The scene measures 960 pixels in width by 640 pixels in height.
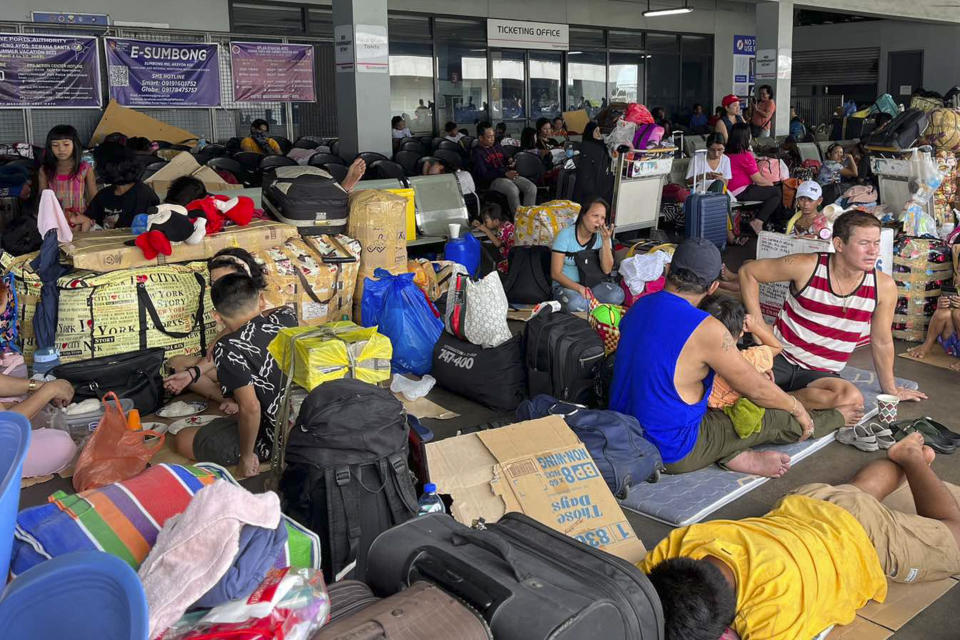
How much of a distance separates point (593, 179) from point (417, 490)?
5.49 m

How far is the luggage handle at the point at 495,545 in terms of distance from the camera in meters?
2.10

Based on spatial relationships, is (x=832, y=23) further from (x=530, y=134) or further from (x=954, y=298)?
(x=954, y=298)

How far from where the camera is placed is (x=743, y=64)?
1948cm

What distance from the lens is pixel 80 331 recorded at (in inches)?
197

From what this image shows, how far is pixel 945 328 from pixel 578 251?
96.4 inches

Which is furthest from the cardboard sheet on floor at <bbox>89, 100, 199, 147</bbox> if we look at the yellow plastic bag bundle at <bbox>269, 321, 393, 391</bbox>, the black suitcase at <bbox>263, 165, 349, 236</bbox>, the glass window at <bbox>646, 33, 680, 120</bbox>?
the glass window at <bbox>646, 33, 680, 120</bbox>

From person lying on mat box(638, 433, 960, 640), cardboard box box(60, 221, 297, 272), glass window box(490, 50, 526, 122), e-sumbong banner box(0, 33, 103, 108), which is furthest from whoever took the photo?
glass window box(490, 50, 526, 122)

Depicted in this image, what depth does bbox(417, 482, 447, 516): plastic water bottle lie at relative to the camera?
306cm

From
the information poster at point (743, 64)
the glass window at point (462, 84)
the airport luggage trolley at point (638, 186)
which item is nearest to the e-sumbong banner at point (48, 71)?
the glass window at point (462, 84)

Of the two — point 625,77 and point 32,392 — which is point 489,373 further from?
point 625,77

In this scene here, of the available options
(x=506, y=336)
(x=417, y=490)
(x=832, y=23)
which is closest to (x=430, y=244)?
(x=506, y=336)

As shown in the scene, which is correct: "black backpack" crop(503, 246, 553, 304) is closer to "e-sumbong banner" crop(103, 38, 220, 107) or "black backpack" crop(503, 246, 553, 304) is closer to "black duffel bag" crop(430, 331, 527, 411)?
"black duffel bag" crop(430, 331, 527, 411)

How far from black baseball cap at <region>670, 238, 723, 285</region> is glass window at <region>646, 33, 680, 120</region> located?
15693 millimetres

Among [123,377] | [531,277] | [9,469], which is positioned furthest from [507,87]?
[9,469]
